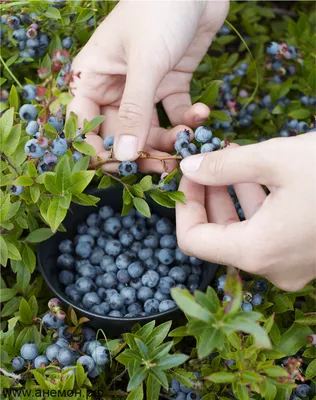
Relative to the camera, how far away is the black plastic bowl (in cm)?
134

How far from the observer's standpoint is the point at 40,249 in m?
1.47

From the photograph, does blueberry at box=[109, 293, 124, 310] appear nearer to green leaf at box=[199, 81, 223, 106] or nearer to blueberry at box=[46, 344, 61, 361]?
blueberry at box=[46, 344, 61, 361]

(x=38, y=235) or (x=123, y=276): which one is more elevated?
(x=38, y=235)

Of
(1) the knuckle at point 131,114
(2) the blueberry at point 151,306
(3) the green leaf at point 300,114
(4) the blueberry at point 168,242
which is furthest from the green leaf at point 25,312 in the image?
(3) the green leaf at point 300,114

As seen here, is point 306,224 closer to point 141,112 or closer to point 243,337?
point 243,337

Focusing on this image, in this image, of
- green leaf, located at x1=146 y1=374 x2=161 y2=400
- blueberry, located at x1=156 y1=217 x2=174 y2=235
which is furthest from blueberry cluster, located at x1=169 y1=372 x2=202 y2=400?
blueberry, located at x1=156 y1=217 x2=174 y2=235

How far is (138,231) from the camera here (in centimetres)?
155

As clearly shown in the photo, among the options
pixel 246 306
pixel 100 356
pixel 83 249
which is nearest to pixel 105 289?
pixel 83 249

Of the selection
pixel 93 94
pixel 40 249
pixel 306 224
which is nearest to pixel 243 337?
pixel 306 224

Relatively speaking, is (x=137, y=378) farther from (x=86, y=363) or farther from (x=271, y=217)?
(x=271, y=217)

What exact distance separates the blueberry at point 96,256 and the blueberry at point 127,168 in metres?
0.32

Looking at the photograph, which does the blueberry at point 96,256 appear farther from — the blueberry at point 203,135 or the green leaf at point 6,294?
the blueberry at point 203,135

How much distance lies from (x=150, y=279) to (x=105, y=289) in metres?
0.14

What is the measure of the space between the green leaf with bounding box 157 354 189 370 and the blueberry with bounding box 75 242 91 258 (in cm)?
50
